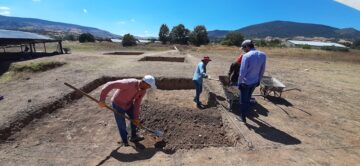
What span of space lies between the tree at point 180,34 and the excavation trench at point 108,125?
56.8m

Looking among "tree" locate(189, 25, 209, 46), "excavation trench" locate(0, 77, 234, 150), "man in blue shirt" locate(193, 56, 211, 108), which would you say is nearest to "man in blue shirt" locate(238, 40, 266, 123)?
"excavation trench" locate(0, 77, 234, 150)

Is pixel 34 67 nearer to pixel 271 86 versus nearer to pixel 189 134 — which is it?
pixel 189 134

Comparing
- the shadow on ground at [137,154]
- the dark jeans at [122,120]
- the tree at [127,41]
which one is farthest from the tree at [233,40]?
the shadow on ground at [137,154]

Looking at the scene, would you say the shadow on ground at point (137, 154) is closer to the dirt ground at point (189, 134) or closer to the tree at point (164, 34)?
the dirt ground at point (189, 134)

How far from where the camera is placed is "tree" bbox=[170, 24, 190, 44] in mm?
64625

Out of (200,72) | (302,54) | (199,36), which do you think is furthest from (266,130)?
(199,36)

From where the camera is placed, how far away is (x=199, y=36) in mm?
61625

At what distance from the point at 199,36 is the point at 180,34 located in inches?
218

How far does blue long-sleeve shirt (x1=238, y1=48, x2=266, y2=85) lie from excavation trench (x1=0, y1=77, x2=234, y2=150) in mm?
1387

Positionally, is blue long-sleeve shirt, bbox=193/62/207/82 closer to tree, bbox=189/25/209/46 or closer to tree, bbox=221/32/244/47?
tree, bbox=221/32/244/47

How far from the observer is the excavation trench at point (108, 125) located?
601 centimetres

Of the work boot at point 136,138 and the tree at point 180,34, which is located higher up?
the tree at point 180,34

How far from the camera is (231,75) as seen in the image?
792 cm

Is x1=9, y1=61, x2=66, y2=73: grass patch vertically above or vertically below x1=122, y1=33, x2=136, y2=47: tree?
below
